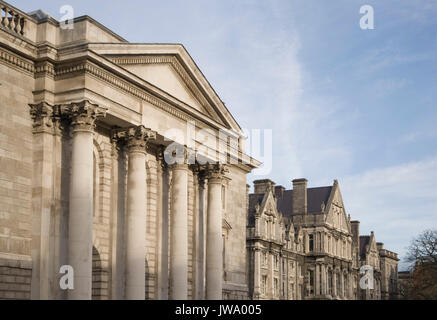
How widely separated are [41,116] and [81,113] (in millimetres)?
1525

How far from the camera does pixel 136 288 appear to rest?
95.5 feet

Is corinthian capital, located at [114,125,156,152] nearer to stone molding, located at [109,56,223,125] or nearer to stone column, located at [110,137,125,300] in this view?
stone column, located at [110,137,125,300]

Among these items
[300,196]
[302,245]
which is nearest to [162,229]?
[302,245]

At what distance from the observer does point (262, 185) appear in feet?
289

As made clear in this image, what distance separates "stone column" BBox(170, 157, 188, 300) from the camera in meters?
32.8

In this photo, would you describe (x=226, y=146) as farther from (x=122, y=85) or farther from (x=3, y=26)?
(x=3, y=26)

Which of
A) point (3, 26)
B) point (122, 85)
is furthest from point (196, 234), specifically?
point (3, 26)

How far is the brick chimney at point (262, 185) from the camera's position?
87088 millimetres

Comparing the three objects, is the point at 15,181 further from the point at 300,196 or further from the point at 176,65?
the point at 300,196

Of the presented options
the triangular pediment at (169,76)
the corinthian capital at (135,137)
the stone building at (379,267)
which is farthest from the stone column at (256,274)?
the corinthian capital at (135,137)

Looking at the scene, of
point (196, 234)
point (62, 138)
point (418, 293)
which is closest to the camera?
point (62, 138)

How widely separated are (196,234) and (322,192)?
71423 millimetres

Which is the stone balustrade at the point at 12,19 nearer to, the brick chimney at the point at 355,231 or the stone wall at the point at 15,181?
the stone wall at the point at 15,181

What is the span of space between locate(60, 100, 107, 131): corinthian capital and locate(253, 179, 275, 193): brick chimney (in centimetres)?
6092
